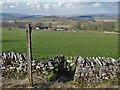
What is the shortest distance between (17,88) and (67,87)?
1.90m

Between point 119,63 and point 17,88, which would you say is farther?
point 119,63

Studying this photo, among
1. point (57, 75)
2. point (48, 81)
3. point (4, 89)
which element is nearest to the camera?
point (4, 89)

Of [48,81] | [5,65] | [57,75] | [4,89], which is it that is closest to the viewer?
[4,89]

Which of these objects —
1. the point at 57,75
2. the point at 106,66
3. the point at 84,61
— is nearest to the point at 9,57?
the point at 57,75

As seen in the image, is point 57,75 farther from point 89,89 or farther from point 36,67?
point 89,89

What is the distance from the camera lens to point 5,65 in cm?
1428

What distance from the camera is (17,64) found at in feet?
46.3

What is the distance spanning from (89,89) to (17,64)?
4.11 metres

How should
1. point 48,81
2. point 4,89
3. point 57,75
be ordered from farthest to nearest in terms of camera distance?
point 57,75
point 48,81
point 4,89

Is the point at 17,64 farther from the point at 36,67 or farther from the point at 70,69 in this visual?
the point at 70,69

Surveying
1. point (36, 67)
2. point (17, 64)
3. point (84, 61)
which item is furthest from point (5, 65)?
point (84, 61)

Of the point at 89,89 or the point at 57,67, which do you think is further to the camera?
the point at 57,67

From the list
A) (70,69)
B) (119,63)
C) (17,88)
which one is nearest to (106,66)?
(119,63)

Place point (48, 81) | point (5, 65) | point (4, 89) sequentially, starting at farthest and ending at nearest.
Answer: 1. point (5, 65)
2. point (48, 81)
3. point (4, 89)
